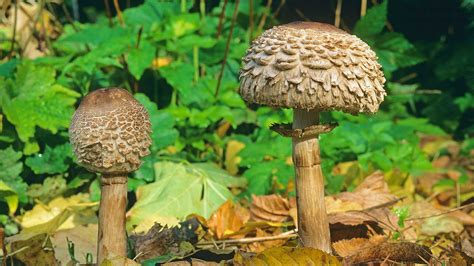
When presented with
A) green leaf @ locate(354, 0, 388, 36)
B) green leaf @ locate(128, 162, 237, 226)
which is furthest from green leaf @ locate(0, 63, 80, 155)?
green leaf @ locate(354, 0, 388, 36)

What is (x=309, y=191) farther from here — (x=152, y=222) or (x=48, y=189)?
Answer: (x=48, y=189)

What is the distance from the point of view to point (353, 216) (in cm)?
311

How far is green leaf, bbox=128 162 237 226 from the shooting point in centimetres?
359

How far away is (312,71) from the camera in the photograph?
2424 mm

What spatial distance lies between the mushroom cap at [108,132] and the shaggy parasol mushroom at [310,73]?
44 cm

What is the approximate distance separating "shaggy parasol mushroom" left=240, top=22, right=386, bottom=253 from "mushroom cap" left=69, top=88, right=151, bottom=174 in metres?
0.44

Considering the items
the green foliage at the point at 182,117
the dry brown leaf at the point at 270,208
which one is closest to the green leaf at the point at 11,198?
the green foliage at the point at 182,117

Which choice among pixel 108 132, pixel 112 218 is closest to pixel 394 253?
pixel 112 218

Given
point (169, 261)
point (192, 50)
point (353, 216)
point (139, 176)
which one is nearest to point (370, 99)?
point (353, 216)

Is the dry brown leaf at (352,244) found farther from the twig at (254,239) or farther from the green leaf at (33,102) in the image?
the green leaf at (33,102)

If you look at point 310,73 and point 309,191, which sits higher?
point 310,73

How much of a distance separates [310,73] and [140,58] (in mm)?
1910

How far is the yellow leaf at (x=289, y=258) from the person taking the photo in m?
2.49

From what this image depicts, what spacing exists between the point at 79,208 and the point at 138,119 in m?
1.33
